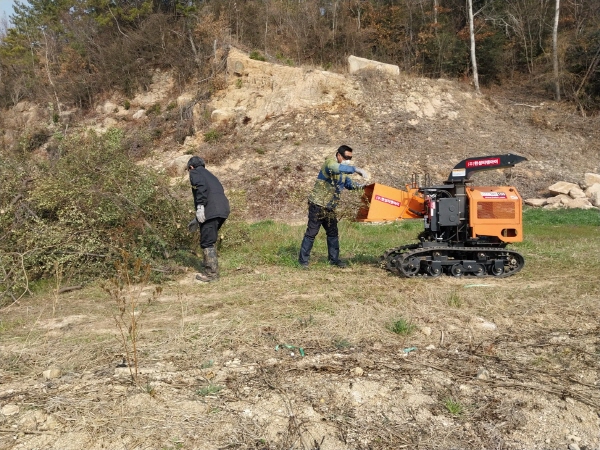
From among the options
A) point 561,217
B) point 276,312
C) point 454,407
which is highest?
point 276,312

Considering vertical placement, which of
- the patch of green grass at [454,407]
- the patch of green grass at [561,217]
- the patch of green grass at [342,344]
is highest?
the patch of green grass at [342,344]

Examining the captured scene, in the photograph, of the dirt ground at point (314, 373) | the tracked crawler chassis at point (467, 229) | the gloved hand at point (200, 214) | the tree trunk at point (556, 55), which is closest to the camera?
the dirt ground at point (314, 373)

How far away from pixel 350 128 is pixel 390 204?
13.3 meters

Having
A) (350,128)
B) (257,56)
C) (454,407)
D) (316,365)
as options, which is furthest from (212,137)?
(454,407)

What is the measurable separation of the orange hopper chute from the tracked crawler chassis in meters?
0.09

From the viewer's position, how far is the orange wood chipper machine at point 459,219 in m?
7.34

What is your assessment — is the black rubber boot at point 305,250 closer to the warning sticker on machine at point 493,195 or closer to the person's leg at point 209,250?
the person's leg at point 209,250

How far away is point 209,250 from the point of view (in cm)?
767

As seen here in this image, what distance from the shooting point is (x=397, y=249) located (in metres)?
8.17

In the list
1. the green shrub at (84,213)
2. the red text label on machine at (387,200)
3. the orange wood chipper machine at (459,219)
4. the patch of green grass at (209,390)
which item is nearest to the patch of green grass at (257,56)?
the green shrub at (84,213)

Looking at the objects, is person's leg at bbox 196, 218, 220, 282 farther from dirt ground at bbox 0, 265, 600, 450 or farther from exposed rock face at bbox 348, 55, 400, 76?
exposed rock face at bbox 348, 55, 400, 76

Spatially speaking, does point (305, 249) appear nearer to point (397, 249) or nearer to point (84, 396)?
point (397, 249)

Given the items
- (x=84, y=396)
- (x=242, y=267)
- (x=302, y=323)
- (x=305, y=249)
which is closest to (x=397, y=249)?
(x=305, y=249)

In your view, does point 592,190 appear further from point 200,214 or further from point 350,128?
point 200,214
